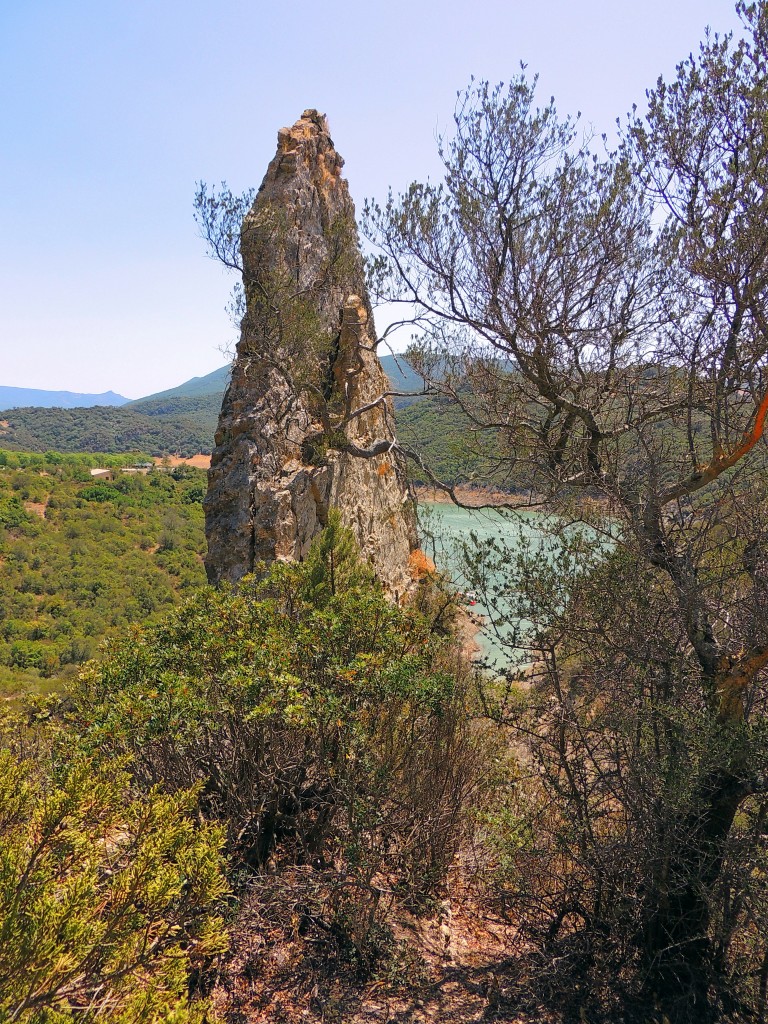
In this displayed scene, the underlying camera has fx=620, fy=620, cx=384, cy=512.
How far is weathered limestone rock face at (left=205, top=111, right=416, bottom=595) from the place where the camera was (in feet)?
28.4

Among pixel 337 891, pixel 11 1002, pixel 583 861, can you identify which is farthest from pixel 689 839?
pixel 11 1002

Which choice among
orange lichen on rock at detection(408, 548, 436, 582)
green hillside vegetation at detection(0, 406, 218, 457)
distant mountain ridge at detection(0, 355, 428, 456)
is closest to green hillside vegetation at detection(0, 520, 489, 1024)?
orange lichen on rock at detection(408, 548, 436, 582)

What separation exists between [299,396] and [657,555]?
23.1ft

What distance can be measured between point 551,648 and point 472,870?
1.61 meters

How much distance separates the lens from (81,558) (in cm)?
2525

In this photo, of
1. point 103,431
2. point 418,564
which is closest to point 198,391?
point 103,431

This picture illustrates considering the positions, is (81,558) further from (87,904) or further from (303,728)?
(87,904)

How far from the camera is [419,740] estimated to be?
3.67 m

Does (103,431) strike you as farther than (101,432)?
Yes

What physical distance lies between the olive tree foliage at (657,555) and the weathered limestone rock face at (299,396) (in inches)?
151

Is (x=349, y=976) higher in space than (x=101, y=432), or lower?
lower

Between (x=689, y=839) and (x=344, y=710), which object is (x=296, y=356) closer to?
(x=344, y=710)

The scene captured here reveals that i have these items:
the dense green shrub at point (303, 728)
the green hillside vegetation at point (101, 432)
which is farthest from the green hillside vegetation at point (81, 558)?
the green hillside vegetation at point (101, 432)

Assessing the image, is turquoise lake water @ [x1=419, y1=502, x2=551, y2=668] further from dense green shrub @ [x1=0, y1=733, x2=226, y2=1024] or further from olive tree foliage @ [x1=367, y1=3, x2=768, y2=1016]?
dense green shrub @ [x1=0, y1=733, x2=226, y2=1024]
